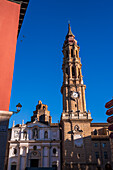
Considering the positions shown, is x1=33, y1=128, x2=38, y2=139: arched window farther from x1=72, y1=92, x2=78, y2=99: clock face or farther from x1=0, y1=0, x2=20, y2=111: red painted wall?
x1=0, y1=0, x2=20, y2=111: red painted wall

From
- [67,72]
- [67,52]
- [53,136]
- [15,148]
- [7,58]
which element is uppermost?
[67,52]

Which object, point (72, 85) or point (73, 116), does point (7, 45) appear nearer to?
point (73, 116)

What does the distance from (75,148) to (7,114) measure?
98.5 ft

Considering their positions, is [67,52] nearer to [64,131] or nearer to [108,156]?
[64,131]

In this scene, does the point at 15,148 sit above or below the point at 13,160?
above

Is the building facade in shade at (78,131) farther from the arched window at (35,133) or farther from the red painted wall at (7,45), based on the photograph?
the red painted wall at (7,45)

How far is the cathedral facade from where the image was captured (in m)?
39.0

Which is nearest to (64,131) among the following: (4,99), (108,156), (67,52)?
(108,156)

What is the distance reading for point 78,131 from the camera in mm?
41500

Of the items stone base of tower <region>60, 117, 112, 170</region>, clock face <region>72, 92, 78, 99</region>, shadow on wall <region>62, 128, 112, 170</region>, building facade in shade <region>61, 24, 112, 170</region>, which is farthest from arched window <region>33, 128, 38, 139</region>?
clock face <region>72, 92, 78, 99</region>

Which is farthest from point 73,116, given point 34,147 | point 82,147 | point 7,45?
point 7,45

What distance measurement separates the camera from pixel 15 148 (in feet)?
141

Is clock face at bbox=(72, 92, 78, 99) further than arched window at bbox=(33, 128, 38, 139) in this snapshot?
Yes

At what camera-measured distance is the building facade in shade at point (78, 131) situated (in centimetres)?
3850
